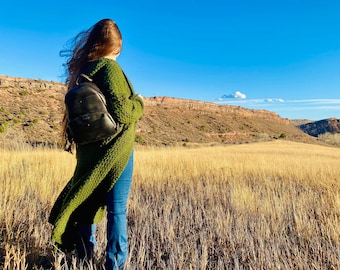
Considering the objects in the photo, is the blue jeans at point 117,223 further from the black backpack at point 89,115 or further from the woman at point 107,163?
the black backpack at point 89,115

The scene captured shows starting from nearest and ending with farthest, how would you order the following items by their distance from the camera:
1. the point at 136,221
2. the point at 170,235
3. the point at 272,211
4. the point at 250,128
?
1. the point at 170,235
2. the point at 136,221
3. the point at 272,211
4. the point at 250,128

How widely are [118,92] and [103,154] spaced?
44cm

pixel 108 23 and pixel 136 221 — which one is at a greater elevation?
pixel 108 23

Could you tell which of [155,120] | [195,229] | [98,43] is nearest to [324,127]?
[155,120]

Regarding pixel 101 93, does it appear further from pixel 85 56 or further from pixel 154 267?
pixel 154 267

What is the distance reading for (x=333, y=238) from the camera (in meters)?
3.00

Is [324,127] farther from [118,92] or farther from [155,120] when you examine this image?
[118,92]

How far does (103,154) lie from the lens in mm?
2006

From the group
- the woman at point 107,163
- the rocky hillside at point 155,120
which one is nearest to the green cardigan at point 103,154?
the woman at point 107,163

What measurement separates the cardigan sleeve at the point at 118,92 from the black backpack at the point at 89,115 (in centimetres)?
6

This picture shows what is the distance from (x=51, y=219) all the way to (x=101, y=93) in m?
1.13

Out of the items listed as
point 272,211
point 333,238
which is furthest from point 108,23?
point 272,211

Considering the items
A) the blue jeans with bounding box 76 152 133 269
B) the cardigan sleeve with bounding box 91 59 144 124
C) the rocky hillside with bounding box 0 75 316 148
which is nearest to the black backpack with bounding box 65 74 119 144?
the cardigan sleeve with bounding box 91 59 144 124

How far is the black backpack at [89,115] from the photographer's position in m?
1.89
